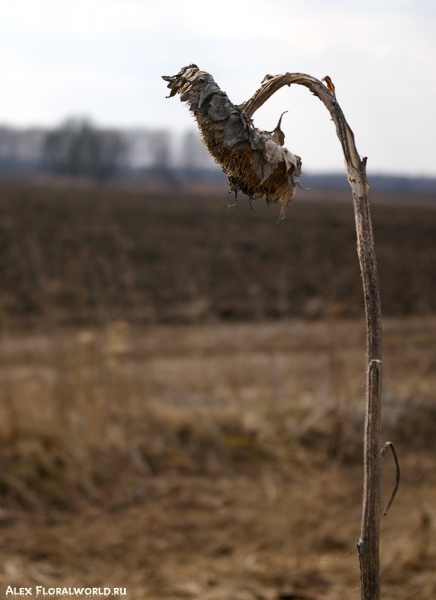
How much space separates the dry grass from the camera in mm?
3371

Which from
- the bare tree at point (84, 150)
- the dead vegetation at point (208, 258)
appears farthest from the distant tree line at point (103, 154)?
the dead vegetation at point (208, 258)

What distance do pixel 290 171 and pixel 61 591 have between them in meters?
2.91

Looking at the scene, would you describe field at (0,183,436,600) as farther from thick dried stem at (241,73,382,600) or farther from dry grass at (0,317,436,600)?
thick dried stem at (241,73,382,600)

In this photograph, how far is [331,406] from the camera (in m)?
5.76

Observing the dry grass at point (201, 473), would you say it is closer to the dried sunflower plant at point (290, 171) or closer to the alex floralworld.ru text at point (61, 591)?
the alex floralworld.ru text at point (61, 591)

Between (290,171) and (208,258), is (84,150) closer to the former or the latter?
(208,258)

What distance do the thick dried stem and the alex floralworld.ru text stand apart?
2.66 m

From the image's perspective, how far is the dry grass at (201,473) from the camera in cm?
337

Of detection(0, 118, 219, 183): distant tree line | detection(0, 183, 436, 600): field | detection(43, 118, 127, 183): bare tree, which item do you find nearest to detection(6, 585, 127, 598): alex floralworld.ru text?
detection(0, 183, 436, 600): field

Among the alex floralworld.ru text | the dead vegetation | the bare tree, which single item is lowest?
the alex floralworld.ru text

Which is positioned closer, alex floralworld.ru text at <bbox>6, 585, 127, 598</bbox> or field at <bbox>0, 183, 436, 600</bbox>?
alex floralworld.ru text at <bbox>6, 585, 127, 598</bbox>

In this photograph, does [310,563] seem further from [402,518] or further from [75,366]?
[75,366]

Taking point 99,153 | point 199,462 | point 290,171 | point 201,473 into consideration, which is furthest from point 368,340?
point 99,153

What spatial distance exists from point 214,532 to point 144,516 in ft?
1.62
